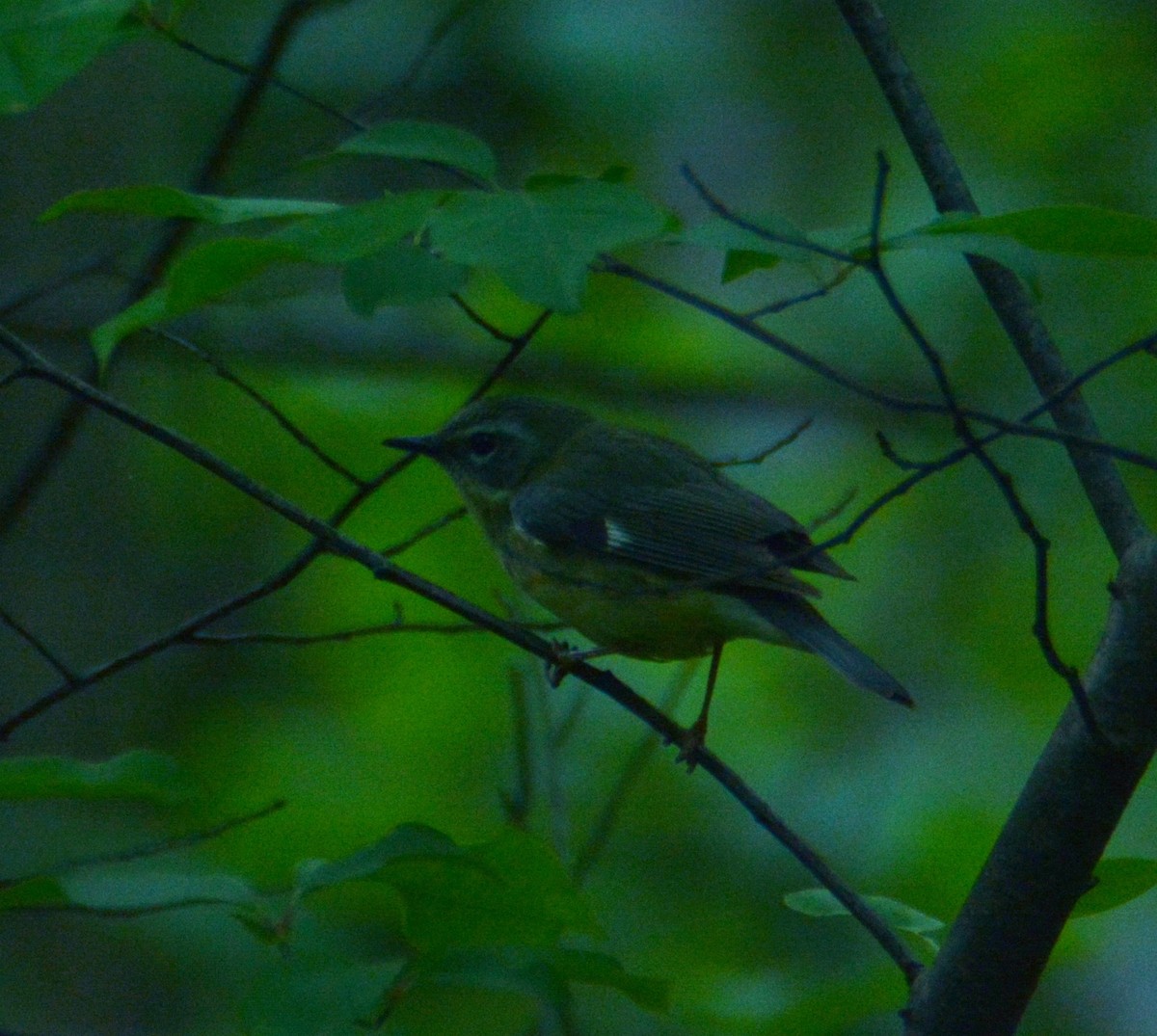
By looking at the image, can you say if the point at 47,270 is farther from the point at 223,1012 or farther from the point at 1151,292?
the point at 1151,292

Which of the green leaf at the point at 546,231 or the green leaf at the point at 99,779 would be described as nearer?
the green leaf at the point at 546,231

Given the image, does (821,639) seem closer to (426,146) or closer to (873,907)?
(873,907)

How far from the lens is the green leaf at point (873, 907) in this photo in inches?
91.5

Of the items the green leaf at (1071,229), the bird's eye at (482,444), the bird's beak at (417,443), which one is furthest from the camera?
the bird's eye at (482,444)

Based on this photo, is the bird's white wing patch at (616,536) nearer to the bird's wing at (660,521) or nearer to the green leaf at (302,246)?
the bird's wing at (660,521)

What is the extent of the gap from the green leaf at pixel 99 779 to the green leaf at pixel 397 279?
0.80 m

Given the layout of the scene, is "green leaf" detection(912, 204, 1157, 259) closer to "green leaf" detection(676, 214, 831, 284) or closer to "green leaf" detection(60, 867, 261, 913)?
"green leaf" detection(676, 214, 831, 284)

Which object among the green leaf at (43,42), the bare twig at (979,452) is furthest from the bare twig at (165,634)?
the bare twig at (979,452)

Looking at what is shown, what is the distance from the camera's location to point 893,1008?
2.79 m

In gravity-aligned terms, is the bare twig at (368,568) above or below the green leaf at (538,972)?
above

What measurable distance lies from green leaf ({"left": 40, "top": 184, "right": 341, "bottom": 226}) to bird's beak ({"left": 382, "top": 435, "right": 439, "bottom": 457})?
1.81 m

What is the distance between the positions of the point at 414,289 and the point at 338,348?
12.2 feet

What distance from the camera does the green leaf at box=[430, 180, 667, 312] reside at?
64.5 inches

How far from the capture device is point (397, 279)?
1866 millimetres
